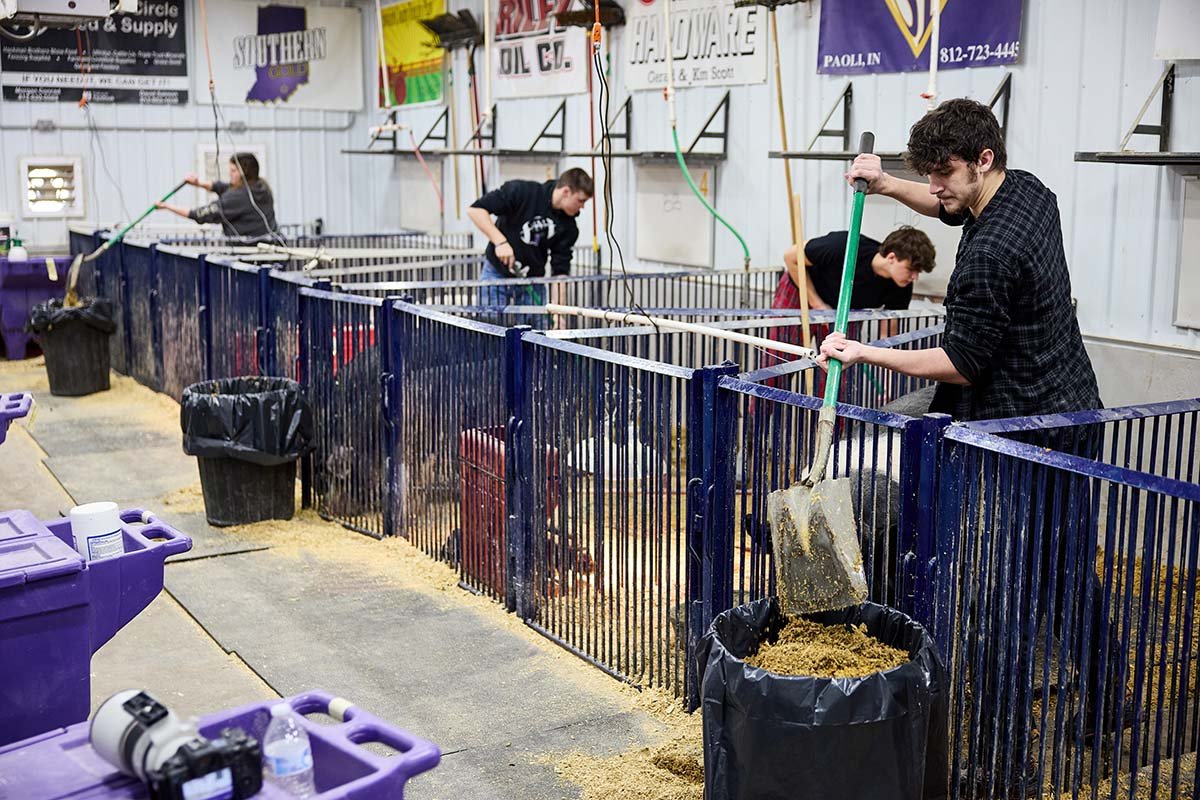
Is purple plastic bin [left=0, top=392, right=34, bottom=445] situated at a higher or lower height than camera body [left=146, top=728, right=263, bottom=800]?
higher

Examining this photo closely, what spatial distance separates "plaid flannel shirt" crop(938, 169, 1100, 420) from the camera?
3.86m

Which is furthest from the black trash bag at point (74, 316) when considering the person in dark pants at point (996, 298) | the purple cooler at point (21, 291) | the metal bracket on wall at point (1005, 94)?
the person in dark pants at point (996, 298)

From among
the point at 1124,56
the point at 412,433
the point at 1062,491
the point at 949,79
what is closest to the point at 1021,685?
the point at 1062,491

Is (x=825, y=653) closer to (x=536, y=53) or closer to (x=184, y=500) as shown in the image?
(x=184, y=500)

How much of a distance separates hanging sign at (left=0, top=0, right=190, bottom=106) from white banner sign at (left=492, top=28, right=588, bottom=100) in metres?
4.74

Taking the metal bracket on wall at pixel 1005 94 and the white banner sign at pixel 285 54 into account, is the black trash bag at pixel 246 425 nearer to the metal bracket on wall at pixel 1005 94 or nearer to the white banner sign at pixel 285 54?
the metal bracket on wall at pixel 1005 94

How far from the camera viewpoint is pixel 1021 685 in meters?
3.52

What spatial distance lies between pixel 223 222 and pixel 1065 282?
9.47m

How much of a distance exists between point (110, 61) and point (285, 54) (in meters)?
2.04

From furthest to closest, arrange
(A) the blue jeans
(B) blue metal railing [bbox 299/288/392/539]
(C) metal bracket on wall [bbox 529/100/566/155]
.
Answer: (C) metal bracket on wall [bbox 529/100/566/155] < (A) the blue jeans < (B) blue metal railing [bbox 299/288/392/539]

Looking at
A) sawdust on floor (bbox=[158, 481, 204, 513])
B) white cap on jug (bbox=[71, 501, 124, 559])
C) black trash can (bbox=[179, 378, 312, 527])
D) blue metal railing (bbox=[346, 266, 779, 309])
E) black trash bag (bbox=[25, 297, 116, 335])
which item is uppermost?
blue metal railing (bbox=[346, 266, 779, 309])

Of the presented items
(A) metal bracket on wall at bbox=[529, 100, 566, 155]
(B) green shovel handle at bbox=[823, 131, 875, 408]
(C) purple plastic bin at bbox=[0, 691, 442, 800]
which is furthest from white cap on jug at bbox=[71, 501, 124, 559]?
(A) metal bracket on wall at bbox=[529, 100, 566, 155]

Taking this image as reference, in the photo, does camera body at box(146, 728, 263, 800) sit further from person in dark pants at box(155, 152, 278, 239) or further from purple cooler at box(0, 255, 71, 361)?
purple cooler at box(0, 255, 71, 361)

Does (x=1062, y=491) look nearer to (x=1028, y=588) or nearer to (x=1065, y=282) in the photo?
(x=1028, y=588)
